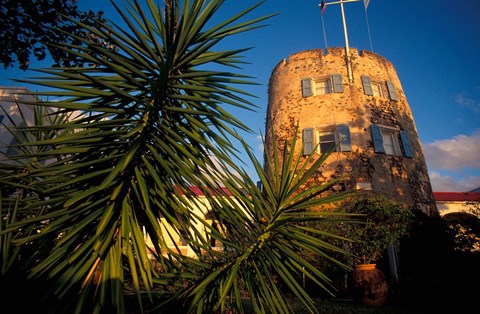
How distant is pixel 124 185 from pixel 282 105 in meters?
10.9

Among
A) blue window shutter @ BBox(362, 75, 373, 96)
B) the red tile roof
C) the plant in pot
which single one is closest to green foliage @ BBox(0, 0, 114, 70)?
the plant in pot

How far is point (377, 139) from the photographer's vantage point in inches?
381

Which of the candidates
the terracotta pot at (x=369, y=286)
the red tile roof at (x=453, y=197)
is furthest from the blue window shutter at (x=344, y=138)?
the red tile roof at (x=453, y=197)

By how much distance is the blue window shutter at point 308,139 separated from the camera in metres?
9.87

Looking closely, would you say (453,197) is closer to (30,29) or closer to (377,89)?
(377,89)

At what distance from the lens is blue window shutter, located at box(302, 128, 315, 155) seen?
32.4 ft

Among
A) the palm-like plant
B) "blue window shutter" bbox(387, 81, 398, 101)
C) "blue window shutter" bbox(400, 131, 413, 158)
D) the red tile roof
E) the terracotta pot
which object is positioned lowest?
the terracotta pot

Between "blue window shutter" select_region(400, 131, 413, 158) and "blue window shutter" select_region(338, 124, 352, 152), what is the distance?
2281mm

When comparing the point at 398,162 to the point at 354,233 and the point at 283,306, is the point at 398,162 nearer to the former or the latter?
the point at 354,233

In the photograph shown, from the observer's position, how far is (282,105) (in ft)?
37.2

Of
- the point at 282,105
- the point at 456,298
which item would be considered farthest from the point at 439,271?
the point at 282,105

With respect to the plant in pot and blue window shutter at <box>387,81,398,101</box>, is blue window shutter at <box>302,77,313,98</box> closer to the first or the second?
blue window shutter at <box>387,81,398,101</box>

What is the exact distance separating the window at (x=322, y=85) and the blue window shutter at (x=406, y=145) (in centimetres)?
298

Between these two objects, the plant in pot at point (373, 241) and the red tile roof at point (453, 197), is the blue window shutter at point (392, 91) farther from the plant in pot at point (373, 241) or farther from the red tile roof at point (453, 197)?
the plant in pot at point (373, 241)
